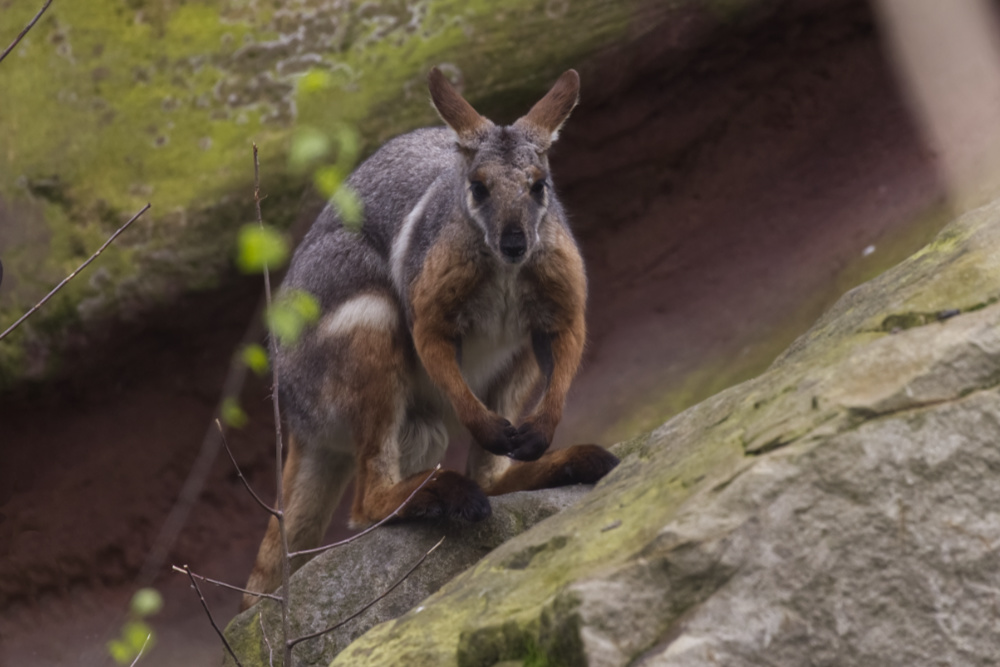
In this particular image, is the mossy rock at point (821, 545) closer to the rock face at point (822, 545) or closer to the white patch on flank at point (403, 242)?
the rock face at point (822, 545)

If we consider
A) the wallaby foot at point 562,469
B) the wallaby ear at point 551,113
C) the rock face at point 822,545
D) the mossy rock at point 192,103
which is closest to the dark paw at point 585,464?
the wallaby foot at point 562,469

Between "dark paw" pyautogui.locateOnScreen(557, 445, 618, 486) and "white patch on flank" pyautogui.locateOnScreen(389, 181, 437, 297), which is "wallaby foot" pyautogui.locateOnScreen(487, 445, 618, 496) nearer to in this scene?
"dark paw" pyautogui.locateOnScreen(557, 445, 618, 486)

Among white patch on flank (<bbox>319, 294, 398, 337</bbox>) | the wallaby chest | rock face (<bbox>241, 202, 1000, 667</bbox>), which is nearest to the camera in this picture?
rock face (<bbox>241, 202, 1000, 667</bbox>)

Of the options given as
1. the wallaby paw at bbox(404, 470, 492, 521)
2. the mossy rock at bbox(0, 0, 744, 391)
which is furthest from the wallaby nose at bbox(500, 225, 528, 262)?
the mossy rock at bbox(0, 0, 744, 391)

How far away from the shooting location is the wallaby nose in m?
4.16

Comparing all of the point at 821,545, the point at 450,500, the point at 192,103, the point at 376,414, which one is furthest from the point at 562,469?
the point at 192,103

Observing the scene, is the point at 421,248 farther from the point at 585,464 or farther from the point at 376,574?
the point at 376,574

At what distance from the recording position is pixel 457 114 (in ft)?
15.0

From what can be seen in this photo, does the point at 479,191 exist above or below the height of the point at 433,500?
above

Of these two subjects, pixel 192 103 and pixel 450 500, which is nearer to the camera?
pixel 450 500

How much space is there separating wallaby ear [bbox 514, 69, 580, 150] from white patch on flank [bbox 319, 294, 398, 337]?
3.39ft

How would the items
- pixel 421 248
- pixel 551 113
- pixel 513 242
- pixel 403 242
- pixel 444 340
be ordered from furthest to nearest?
pixel 403 242 < pixel 421 248 < pixel 551 113 < pixel 444 340 < pixel 513 242

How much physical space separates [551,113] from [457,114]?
0.41 metres

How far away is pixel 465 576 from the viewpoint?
130 inches
